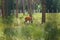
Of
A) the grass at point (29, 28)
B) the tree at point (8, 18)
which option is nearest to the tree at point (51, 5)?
the grass at point (29, 28)

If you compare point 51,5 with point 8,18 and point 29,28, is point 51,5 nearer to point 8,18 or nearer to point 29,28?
point 29,28

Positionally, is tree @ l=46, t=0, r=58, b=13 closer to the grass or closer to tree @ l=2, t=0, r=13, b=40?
the grass

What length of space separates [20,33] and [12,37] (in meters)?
0.10

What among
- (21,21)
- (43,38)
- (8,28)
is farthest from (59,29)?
(8,28)

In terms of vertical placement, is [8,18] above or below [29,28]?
above

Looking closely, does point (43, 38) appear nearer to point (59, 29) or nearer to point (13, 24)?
point (59, 29)

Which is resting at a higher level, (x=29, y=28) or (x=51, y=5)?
(x=51, y=5)

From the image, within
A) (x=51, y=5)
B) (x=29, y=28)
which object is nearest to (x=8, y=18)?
(x=29, y=28)

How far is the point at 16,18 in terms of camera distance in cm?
212

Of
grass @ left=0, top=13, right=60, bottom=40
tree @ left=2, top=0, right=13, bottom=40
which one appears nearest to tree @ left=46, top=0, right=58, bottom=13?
grass @ left=0, top=13, right=60, bottom=40

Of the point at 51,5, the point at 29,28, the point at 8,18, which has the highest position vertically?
the point at 51,5

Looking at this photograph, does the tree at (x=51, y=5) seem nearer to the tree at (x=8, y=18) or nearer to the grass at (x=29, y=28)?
the grass at (x=29, y=28)

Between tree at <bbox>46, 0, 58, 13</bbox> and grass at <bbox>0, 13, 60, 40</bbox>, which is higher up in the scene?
tree at <bbox>46, 0, 58, 13</bbox>

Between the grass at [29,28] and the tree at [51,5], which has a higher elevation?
the tree at [51,5]
